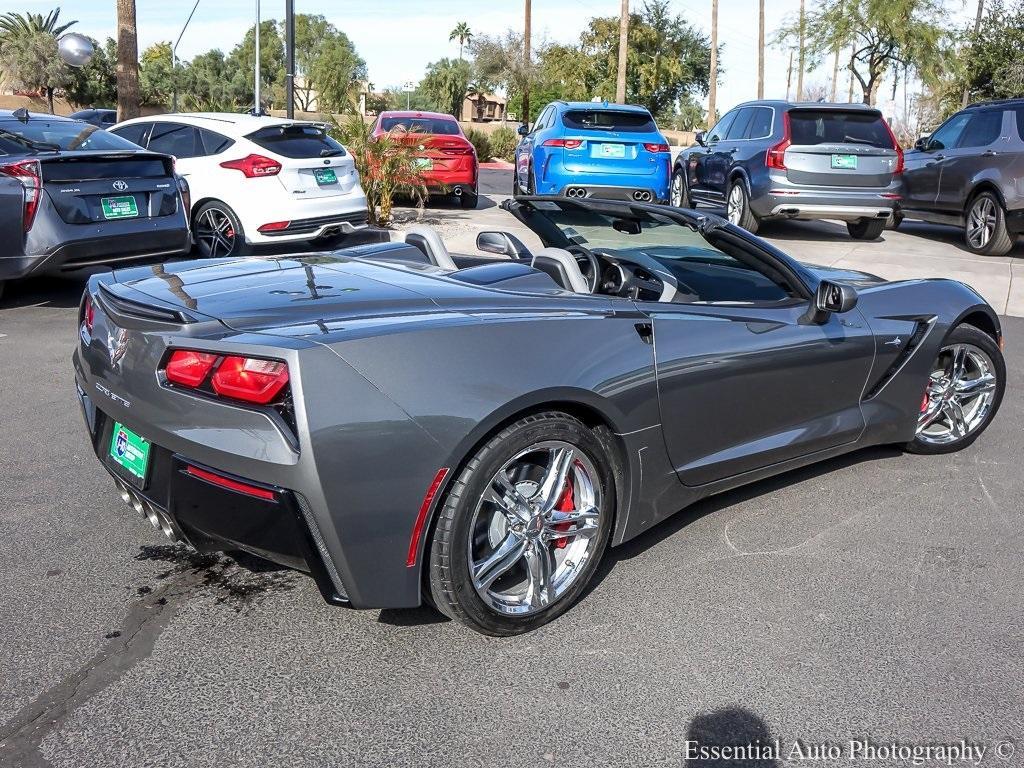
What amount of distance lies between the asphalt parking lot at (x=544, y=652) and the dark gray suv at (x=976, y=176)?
30.6 ft

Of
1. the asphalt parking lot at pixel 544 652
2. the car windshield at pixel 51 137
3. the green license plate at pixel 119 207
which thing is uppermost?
the car windshield at pixel 51 137

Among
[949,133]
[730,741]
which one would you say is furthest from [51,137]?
[949,133]

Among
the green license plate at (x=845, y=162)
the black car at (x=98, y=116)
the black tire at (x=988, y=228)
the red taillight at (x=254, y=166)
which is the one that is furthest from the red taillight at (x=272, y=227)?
the black car at (x=98, y=116)

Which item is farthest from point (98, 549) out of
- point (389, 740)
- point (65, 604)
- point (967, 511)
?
point (967, 511)

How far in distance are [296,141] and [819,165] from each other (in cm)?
644

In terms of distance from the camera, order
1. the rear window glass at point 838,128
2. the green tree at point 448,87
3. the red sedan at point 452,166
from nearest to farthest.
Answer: the rear window glass at point 838,128
the red sedan at point 452,166
the green tree at point 448,87

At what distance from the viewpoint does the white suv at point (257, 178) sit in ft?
33.7

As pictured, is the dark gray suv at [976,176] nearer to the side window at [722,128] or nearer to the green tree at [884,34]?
the side window at [722,128]

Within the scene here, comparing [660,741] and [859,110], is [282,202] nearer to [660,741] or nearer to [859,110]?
[859,110]

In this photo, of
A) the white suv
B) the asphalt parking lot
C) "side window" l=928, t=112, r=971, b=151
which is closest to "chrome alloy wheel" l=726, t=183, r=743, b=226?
"side window" l=928, t=112, r=971, b=151

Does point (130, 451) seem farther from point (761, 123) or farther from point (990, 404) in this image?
point (761, 123)

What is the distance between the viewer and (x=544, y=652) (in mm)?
3148

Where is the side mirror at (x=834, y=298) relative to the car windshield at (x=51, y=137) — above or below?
below

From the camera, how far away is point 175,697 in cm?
282
